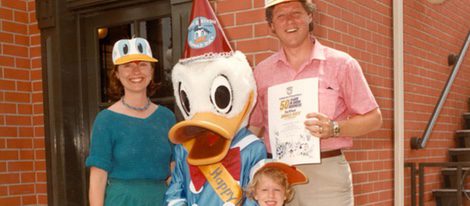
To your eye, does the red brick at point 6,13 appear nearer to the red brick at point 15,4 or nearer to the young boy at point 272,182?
the red brick at point 15,4

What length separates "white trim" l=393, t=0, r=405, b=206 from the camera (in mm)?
3980

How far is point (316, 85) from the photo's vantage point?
75.9 inches

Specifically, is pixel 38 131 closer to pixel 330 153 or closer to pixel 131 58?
pixel 131 58

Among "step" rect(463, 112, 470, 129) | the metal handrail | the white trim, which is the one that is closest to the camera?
the white trim

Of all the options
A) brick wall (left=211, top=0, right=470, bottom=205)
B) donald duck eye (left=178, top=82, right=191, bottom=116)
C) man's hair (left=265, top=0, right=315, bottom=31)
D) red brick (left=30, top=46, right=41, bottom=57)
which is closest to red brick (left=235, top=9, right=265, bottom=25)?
brick wall (left=211, top=0, right=470, bottom=205)

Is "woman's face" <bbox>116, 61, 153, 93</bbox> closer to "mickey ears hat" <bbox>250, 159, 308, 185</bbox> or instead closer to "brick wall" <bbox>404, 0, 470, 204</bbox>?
"mickey ears hat" <bbox>250, 159, 308, 185</bbox>

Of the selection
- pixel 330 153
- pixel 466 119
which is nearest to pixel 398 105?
pixel 466 119

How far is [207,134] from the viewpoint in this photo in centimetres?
202

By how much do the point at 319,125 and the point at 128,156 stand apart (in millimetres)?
876

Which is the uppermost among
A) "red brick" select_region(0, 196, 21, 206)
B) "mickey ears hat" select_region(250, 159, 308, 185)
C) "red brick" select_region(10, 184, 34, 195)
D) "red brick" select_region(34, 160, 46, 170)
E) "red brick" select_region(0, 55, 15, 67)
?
"red brick" select_region(0, 55, 15, 67)

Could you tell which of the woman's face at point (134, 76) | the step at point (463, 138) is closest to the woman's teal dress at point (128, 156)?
the woman's face at point (134, 76)

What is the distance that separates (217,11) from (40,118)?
1.64m

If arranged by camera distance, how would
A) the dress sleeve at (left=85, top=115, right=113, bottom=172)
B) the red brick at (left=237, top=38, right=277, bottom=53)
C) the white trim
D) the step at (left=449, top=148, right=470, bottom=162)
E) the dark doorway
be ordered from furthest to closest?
the step at (left=449, top=148, right=470, bottom=162)
the white trim
the dark doorway
the red brick at (left=237, top=38, right=277, bottom=53)
the dress sleeve at (left=85, top=115, right=113, bottom=172)

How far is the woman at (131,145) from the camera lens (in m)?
2.25
